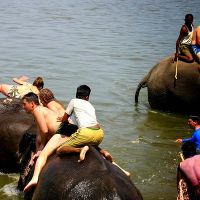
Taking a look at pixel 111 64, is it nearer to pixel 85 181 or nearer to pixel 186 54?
pixel 186 54

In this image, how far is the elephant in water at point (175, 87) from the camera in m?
13.1

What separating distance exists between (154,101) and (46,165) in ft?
24.3

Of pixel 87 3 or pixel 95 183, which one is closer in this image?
pixel 95 183

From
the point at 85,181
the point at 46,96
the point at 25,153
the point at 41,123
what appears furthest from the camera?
the point at 25,153

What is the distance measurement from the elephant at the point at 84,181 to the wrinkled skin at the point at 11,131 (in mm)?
2695

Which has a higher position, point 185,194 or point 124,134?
point 185,194

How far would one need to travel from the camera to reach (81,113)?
24.2 ft

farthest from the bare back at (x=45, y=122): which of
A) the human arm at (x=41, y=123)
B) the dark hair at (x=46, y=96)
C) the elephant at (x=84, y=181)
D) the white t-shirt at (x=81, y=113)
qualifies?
the elephant at (x=84, y=181)

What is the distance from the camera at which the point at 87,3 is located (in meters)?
50.3

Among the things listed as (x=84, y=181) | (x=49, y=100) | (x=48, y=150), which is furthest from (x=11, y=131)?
(x=84, y=181)

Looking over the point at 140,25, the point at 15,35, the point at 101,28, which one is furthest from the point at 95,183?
the point at 140,25

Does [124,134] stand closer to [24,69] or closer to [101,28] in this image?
[24,69]

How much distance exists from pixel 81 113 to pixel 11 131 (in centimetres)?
250

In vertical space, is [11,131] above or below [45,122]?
below
